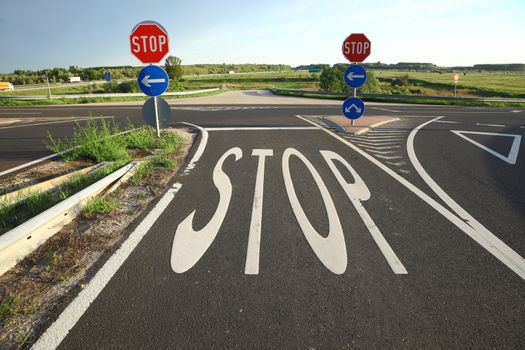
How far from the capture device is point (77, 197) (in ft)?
12.6

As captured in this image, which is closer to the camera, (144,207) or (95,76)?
(144,207)

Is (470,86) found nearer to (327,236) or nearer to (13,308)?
(327,236)

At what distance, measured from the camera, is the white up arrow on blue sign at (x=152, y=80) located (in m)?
6.85

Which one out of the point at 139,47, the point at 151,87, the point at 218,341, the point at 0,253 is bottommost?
the point at 218,341

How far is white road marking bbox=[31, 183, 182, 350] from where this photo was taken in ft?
6.85

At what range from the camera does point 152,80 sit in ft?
22.7

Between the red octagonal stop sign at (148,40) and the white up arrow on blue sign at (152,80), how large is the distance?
374mm

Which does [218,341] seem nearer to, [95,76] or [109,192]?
[109,192]

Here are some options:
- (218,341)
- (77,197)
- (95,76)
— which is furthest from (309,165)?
(95,76)

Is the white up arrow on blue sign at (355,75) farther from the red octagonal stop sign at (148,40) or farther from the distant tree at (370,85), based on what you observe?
the distant tree at (370,85)

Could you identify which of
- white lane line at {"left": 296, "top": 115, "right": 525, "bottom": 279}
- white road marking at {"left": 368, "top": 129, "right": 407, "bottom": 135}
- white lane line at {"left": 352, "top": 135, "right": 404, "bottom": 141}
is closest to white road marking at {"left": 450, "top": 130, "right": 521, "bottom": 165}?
white road marking at {"left": 368, "top": 129, "right": 407, "bottom": 135}

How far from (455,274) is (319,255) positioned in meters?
1.29

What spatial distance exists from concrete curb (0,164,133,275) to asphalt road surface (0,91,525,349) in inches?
33.6

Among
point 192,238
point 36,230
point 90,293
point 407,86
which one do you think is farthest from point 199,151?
point 407,86
